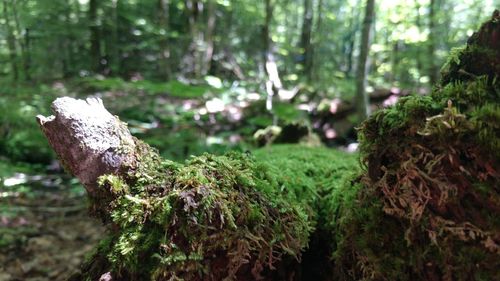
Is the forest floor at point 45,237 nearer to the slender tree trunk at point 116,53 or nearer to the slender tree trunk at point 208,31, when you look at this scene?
the slender tree trunk at point 208,31

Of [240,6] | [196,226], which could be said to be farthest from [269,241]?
[240,6]

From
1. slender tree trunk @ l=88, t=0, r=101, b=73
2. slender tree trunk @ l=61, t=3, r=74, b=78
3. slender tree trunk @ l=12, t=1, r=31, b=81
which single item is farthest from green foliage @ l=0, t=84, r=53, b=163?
slender tree trunk @ l=61, t=3, r=74, b=78

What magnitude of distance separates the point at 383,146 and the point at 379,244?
38 centimetres

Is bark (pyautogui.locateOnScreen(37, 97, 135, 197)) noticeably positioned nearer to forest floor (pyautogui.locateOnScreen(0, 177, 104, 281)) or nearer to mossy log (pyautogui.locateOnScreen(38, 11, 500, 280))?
mossy log (pyautogui.locateOnScreen(38, 11, 500, 280))

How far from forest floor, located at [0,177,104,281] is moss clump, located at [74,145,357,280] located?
214 centimetres

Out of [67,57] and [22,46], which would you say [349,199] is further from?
[67,57]

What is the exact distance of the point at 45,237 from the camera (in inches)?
174

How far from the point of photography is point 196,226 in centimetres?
140

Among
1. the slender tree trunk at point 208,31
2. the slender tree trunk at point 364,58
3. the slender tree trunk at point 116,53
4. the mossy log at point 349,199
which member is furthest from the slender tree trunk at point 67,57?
the mossy log at point 349,199

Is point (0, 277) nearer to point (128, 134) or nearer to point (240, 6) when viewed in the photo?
point (128, 134)

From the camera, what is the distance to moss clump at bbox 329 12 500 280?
1.26 metres

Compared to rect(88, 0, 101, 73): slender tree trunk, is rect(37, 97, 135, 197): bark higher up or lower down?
lower down

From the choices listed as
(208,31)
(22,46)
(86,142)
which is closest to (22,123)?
(22,46)

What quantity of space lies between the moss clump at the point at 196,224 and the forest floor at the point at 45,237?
84.4 inches
